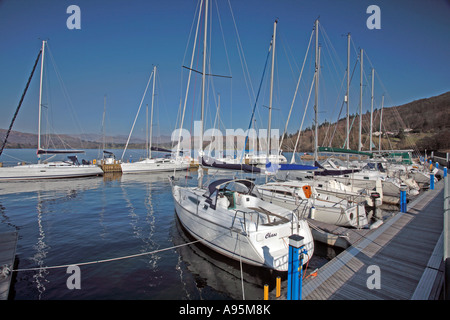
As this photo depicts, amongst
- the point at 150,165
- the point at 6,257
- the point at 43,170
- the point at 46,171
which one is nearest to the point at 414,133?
the point at 150,165

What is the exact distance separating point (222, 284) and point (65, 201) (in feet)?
56.6

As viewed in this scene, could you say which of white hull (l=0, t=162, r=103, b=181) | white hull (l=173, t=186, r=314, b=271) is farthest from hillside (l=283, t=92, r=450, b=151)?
white hull (l=0, t=162, r=103, b=181)

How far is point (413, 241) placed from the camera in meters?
8.61

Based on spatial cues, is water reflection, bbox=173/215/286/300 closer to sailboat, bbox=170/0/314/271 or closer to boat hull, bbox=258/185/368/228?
sailboat, bbox=170/0/314/271

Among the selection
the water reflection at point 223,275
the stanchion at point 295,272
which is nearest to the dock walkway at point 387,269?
the stanchion at point 295,272

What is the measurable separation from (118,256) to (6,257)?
11.1ft

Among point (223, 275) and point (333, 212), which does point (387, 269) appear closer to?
point (333, 212)

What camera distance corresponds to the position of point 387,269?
660 centimetres

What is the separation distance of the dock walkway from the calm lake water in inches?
62.2

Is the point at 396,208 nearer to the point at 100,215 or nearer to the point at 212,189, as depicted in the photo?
the point at 212,189

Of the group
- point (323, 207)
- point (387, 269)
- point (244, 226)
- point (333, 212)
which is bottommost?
point (387, 269)

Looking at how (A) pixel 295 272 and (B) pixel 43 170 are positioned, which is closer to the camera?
(A) pixel 295 272

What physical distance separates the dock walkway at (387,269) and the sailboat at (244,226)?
46.9 inches

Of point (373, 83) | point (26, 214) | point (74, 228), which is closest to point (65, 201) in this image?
point (26, 214)
